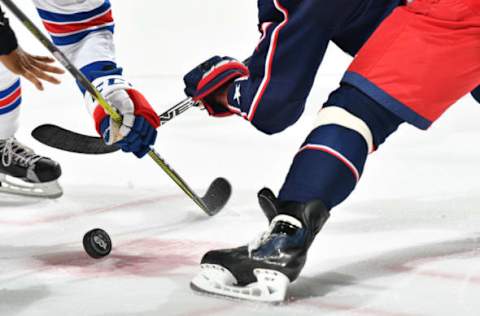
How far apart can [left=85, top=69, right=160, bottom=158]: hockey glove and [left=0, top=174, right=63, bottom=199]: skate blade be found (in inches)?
17.2

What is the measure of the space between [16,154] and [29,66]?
80 cm

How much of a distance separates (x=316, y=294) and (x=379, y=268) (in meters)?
0.18

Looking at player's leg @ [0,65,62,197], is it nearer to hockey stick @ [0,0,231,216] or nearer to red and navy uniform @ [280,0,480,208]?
hockey stick @ [0,0,231,216]

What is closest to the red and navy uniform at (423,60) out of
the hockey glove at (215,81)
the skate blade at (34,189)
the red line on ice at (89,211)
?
the hockey glove at (215,81)

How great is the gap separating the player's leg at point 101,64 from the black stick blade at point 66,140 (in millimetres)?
67

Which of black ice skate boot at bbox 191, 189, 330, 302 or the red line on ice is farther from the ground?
black ice skate boot at bbox 191, 189, 330, 302

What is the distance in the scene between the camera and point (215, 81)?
1979 millimetres

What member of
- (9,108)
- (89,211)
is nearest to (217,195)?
(89,211)

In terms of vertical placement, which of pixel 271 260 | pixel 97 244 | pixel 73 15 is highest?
pixel 73 15

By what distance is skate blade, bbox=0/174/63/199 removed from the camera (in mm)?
2338

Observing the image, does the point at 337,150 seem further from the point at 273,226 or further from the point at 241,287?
the point at 241,287

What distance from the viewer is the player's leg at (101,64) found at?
75.5 inches

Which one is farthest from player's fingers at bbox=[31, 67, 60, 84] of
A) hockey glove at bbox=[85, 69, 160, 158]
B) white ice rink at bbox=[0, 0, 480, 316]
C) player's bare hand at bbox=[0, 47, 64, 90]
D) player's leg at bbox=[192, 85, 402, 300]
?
player's leg at bbox=[192, 85, 402, 300]

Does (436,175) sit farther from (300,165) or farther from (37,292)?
(37,292)
